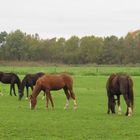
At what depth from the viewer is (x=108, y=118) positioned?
57.1ft

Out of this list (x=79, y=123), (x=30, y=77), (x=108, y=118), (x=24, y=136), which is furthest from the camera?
(x=30, y=77)

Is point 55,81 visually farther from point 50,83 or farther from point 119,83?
point 119,83

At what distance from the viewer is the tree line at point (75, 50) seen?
429ft

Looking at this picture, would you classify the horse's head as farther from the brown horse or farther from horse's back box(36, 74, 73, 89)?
horse's back box(36, 74, 73, 89)

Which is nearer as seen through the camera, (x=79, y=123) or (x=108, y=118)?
(x=79, y=123)

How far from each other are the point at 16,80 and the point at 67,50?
107112mm

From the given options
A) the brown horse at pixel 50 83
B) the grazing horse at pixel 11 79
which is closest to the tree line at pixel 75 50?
the grazing horse at pixel 11 79

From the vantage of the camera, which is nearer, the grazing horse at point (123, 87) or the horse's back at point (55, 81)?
the grazing horse at point (123, 87)

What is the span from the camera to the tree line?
429 ft

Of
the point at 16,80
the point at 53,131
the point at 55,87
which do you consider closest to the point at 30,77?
the point at 16,80

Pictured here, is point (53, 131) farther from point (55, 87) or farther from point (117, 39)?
point (117, 39)

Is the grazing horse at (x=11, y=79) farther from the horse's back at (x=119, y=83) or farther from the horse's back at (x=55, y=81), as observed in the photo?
the horse's back at (x=119, y=83)

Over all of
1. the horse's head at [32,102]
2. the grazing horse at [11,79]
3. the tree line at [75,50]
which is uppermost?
the tree line at [75,50]

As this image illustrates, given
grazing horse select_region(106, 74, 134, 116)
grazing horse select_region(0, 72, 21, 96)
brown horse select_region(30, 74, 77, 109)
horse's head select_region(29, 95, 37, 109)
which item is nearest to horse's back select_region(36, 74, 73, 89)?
brown horse select_region(30, 74, 77, 109)
